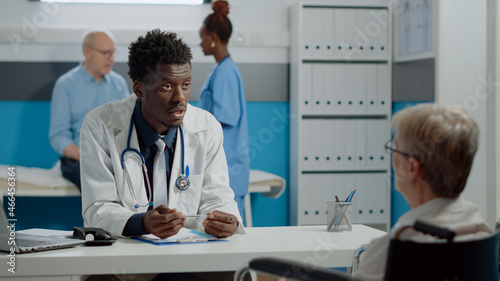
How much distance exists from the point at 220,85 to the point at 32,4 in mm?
1559

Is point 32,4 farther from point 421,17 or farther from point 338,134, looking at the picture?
point 421,17

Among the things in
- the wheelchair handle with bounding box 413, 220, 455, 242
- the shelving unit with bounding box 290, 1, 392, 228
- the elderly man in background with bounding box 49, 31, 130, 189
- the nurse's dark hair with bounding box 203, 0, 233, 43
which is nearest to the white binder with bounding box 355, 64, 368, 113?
the shelving unit with bounding box 290, 1, 392, 228

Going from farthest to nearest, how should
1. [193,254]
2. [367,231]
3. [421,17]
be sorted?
[421,17]
[367,231]
[193,254]

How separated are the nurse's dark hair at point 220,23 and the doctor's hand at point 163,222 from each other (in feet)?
6.25

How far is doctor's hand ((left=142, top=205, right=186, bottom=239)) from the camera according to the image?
4.99ft

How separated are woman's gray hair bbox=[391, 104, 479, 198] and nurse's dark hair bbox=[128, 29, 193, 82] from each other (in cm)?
94

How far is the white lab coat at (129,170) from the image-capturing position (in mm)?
1735

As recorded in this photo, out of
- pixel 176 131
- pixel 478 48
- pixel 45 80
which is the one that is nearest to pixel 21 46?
pixel 45 80

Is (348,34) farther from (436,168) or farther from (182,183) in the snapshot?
(436,168)

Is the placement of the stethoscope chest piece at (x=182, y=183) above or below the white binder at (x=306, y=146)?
below

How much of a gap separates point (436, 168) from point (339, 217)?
2.17 feet

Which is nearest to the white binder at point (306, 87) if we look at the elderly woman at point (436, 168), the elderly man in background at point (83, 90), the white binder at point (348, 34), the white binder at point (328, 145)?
the white binder at point (328, 145)

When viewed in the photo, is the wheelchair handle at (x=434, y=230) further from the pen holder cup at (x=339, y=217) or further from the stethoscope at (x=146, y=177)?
the stethoscope at (x=146, y=177)

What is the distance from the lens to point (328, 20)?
3.89 metres
